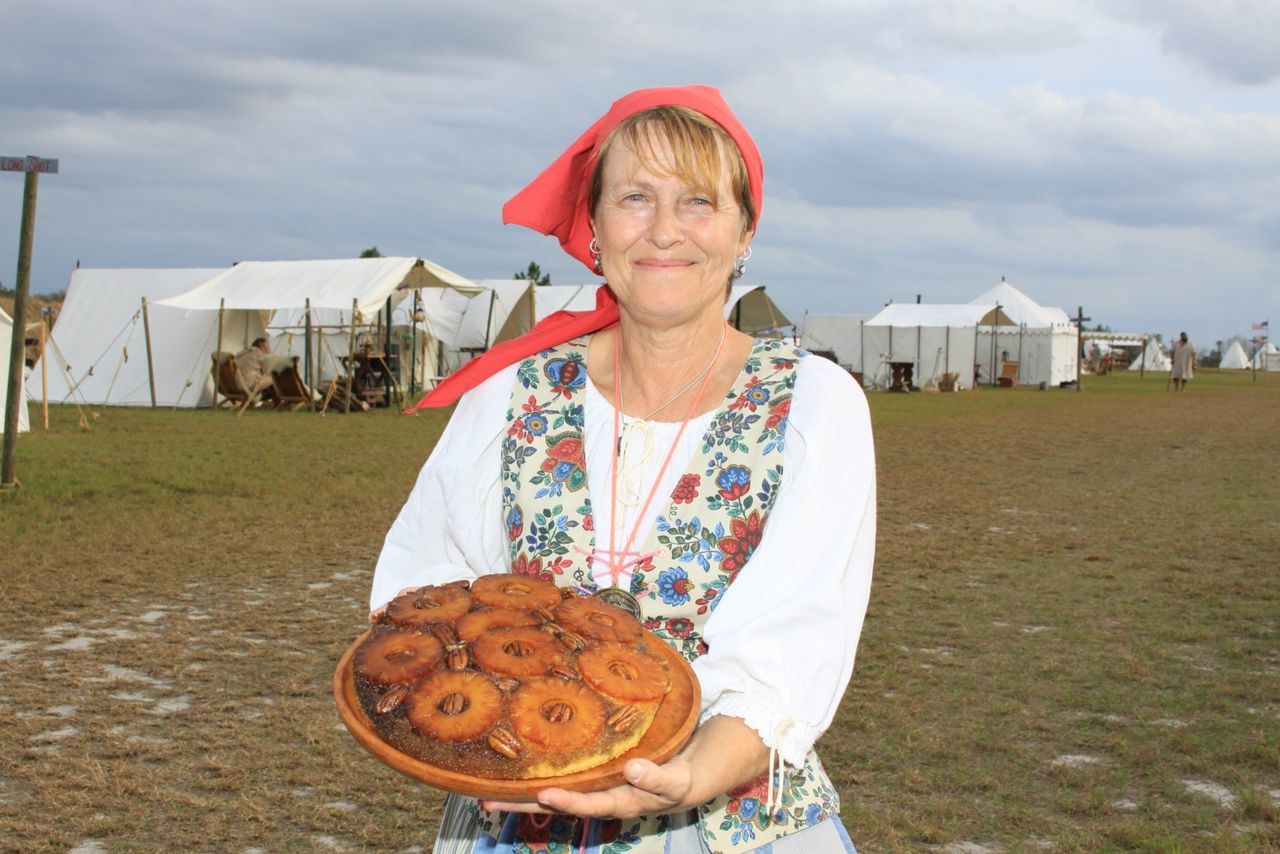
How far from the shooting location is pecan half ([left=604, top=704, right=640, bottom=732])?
1.49 m

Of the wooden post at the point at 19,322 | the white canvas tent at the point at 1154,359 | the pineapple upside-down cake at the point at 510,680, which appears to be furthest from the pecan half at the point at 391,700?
the white canvas tent at the point at 1154,359

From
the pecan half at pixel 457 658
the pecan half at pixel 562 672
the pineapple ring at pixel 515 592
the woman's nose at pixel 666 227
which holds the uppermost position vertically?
the woman's nose at pixel 666 227

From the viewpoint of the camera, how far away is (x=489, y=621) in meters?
1.63

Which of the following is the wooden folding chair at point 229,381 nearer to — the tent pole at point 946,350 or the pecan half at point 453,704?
the pecan half at point 453,704

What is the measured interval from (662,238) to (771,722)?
768mm

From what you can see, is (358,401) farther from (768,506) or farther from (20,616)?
(768,506)

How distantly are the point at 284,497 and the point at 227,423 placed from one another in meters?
8.74

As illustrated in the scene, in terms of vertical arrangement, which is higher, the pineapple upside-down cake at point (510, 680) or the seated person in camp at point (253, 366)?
the seated person in camp at point (253, 366)

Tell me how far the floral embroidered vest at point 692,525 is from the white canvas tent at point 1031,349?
4049 cm

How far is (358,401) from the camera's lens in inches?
872

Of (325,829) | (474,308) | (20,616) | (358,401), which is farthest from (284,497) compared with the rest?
(474,308)

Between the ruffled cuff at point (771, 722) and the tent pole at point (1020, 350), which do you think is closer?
the ruffled cuff at point (771, 722)

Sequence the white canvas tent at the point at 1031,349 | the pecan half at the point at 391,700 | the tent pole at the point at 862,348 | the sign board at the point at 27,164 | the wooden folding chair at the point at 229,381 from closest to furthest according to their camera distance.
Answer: the pecan half at the point at 391,700
the sign board at the point at 27,164
the wooden folding chair at the point at 229,381
the tent pole at the point at 862,348
the white canvas tent at the point at 1031,349

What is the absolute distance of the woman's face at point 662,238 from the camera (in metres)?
1.90
